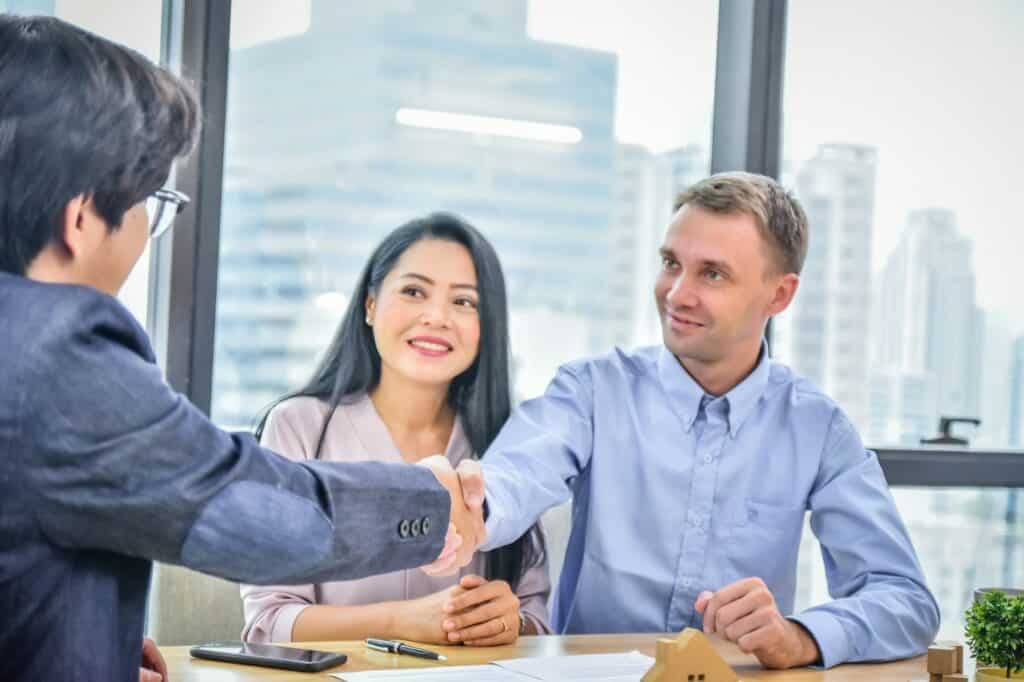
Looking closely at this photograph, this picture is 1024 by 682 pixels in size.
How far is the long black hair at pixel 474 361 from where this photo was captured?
248cm

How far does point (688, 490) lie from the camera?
238 centimetres

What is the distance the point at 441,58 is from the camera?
10.1 feet

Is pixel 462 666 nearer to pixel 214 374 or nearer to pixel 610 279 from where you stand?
pixel 214 374

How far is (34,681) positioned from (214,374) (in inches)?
72.0

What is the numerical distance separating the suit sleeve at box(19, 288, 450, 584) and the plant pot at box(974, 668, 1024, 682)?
3.15ft

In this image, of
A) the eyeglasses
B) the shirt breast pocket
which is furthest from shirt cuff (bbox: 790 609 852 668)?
the eyeglasses

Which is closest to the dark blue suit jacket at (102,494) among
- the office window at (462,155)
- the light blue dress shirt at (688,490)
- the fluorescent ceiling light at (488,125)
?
the light blue dress shirt at (688,490)

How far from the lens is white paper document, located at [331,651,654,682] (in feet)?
5.32

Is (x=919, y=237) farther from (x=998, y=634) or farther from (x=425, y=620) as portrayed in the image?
(x=425, y=620)

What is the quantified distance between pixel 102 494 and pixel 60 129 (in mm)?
338

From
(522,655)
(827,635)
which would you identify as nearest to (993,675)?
(827,635)

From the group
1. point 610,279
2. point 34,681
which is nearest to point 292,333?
point 610,279

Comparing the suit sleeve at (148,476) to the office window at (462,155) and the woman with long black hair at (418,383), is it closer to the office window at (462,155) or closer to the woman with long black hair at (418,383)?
the woman with long black hair at (418,383)

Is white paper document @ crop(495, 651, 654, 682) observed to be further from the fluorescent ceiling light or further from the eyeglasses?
the fluorescent ceiling light
